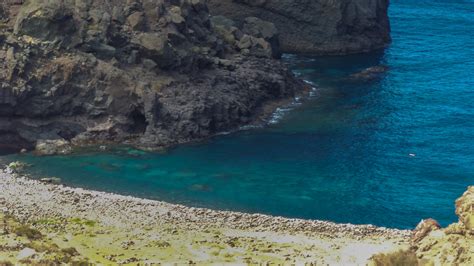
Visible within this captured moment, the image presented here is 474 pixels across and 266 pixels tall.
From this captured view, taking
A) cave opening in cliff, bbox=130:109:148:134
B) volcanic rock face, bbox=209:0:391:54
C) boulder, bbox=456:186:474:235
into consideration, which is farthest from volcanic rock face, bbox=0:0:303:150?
boulder, bbox=456:186:474:235

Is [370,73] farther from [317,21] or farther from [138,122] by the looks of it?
[138,122]

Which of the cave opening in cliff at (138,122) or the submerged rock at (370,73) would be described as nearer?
the cave opening in cliff at (138,122)

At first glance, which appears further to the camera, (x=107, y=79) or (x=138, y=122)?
(x=138, y=122)

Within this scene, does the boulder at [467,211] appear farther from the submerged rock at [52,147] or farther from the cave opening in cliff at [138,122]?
the cave opening in cliff at [138,122]

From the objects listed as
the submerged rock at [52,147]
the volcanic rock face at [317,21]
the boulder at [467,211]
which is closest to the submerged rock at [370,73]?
the volcanic rock face at [317,21]

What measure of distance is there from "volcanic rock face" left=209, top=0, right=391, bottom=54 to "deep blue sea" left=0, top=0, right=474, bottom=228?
15.8 meters

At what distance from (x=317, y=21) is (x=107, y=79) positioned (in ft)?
182

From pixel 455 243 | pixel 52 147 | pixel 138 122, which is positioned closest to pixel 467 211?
pixel 455 243

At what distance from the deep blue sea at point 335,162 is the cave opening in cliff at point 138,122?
18.7 feet

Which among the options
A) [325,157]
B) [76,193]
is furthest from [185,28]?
[76,193]

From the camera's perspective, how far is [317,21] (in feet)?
484

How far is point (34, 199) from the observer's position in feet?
267

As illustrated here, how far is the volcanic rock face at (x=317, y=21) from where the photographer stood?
14575 cm

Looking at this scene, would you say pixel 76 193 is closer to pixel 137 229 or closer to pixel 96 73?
pixel 137 229
